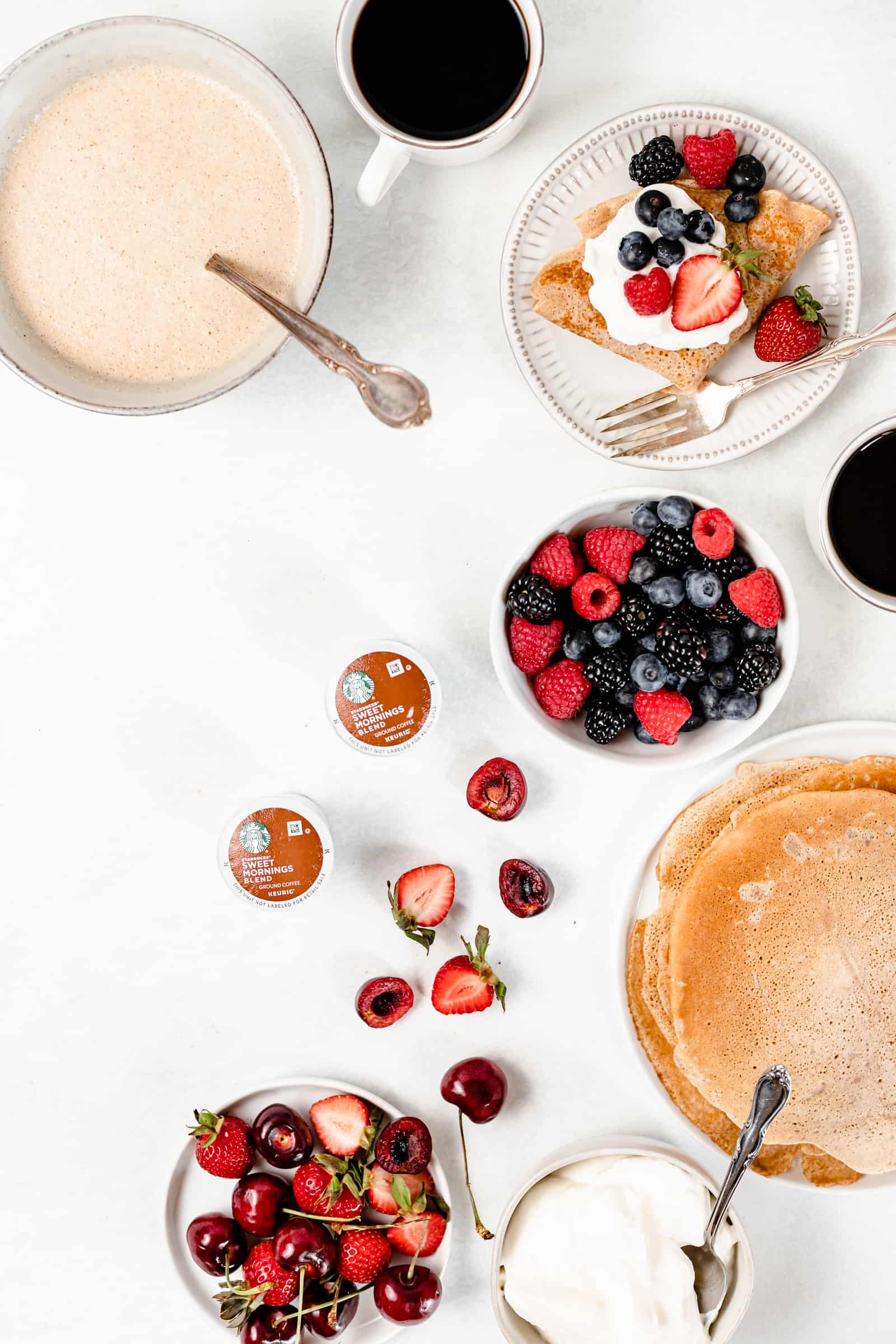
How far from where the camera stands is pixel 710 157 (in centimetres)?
142

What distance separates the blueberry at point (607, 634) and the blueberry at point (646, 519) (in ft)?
0.49

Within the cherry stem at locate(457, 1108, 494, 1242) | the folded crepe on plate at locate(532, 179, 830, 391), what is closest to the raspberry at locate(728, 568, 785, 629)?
the folded crepe on plate at locate(532, 179, 830, 391)

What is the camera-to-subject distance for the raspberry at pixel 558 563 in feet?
4.81

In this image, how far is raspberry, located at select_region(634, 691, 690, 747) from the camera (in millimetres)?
1392

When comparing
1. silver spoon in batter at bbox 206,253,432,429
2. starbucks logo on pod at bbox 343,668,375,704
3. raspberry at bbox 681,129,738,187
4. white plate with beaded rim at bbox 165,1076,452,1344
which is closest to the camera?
silver spoon in batter at bbox 206,253,432,429

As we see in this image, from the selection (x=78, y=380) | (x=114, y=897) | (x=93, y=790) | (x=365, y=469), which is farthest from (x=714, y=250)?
(x=114, y=897)

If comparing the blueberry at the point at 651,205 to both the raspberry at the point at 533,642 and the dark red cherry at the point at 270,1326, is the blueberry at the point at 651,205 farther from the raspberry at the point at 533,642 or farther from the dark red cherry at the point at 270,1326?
the dark red cherry at the point at 270,1326

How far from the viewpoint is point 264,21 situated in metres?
1.51

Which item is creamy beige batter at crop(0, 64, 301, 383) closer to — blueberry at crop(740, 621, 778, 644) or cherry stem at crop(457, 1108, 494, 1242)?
blueberry at crop(740, 621, 778, 644)

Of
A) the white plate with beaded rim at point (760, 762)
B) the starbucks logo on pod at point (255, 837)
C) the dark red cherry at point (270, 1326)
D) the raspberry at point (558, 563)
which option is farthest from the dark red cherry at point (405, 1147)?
the raspberry at point (558, 563)

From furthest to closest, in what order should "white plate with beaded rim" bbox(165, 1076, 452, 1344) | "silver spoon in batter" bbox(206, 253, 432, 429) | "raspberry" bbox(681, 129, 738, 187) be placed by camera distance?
"white plate with beaded rim" bbox(165, 1076, 452, 1344), "raspberry" bbox(681, 129, 738, 187), "silver spoon in batter" bbox(206, 253, 432, 429)

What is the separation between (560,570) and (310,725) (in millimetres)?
511

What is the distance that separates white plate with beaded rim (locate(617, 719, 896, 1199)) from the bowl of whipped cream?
0.11 m

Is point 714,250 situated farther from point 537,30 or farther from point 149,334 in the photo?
point 149,334
